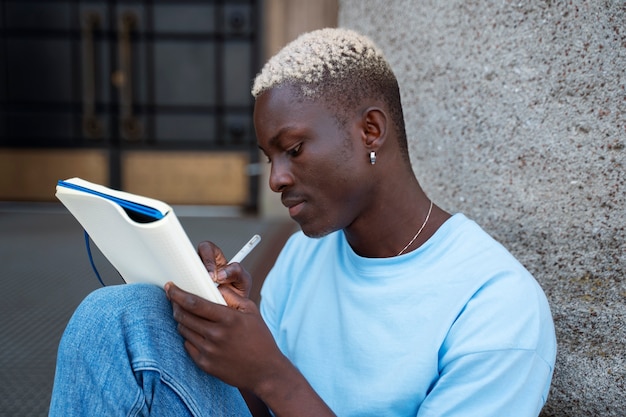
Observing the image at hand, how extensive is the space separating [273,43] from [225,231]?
60.9 inches

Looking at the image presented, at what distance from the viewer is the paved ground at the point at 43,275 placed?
6.54 ft

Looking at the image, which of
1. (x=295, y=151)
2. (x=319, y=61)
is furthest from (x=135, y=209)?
(x=319, y=61)

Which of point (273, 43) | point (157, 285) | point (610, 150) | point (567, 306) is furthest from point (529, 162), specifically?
point (273, 43)

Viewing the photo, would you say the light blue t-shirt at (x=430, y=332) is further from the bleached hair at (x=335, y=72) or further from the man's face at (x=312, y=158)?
the bleached hair at (x=335, y=72)

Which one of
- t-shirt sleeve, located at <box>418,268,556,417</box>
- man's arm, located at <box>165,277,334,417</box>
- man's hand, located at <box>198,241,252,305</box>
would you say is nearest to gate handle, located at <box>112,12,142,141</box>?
man's hand, located at <box>198,241,252,305</box>

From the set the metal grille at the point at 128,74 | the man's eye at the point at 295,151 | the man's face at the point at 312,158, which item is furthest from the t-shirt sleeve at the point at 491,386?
the metal grille at the point at 128,74

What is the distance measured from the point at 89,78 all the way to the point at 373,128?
409cm

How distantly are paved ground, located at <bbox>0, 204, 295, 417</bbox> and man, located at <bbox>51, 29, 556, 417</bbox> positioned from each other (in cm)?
98

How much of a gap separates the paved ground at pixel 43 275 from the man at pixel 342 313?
982 millimetres

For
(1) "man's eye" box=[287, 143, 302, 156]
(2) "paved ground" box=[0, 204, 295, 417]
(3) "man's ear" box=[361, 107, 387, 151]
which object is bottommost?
(2) "paved ground" box=[0, 204, 295, 417]

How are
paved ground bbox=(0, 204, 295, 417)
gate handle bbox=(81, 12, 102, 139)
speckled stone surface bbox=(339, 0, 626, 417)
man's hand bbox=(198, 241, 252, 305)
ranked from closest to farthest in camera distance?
1. man's hand bbox=(198, 241, 252, 305)
2. speckled stone surface bbox=(339, 0, 626, 417)
3. paved ground bbox=(0, 204, 295, 417)
4. gate handle bbox=(81, 12, 102, 139)

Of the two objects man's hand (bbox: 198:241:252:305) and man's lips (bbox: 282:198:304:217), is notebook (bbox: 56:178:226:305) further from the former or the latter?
man's lips (bbox: 282:198:304:217)

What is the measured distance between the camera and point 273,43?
15.3 ft

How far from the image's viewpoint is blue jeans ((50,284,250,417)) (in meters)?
0.97
